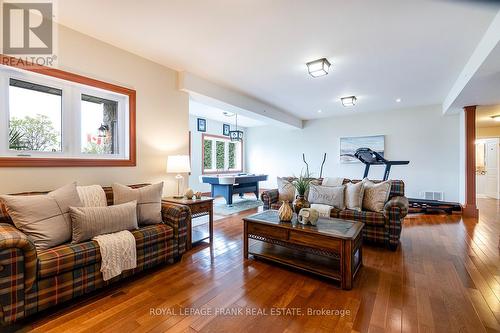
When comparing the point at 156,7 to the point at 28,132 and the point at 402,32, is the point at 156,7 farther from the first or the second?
the point at 402,32

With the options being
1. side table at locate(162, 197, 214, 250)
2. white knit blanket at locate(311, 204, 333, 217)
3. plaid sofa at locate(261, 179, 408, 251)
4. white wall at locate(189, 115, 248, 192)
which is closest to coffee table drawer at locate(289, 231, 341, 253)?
white knit blanket at locate(311, 204, 333, 217)

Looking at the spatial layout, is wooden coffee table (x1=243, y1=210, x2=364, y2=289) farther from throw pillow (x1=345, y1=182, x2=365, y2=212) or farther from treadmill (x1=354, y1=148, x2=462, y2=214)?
treadmill (x1=354, y1=148, x2=462, y2=214)

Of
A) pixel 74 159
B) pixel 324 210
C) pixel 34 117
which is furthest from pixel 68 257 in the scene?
pixel 324 210

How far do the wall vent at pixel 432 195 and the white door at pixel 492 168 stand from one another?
304cm

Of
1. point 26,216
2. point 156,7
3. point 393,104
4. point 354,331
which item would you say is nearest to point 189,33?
point 156,7

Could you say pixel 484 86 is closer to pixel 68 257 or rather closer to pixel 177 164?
pixel 177 164

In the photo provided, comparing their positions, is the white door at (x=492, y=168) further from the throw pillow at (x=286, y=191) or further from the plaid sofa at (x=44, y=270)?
the plaid sofa at (x=44, y=270)

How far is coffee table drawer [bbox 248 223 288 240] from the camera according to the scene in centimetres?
243

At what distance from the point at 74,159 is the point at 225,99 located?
8.76ft

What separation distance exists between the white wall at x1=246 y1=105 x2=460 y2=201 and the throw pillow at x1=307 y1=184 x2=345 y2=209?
11.9ft

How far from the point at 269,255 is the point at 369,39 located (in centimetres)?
271

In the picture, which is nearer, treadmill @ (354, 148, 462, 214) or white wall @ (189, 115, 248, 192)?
treadmill @ (354, 148, 462, 214)

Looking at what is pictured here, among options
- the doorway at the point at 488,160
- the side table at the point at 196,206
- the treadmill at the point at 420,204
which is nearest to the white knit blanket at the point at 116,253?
the side table at the point at 196,206

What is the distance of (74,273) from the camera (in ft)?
5.95
